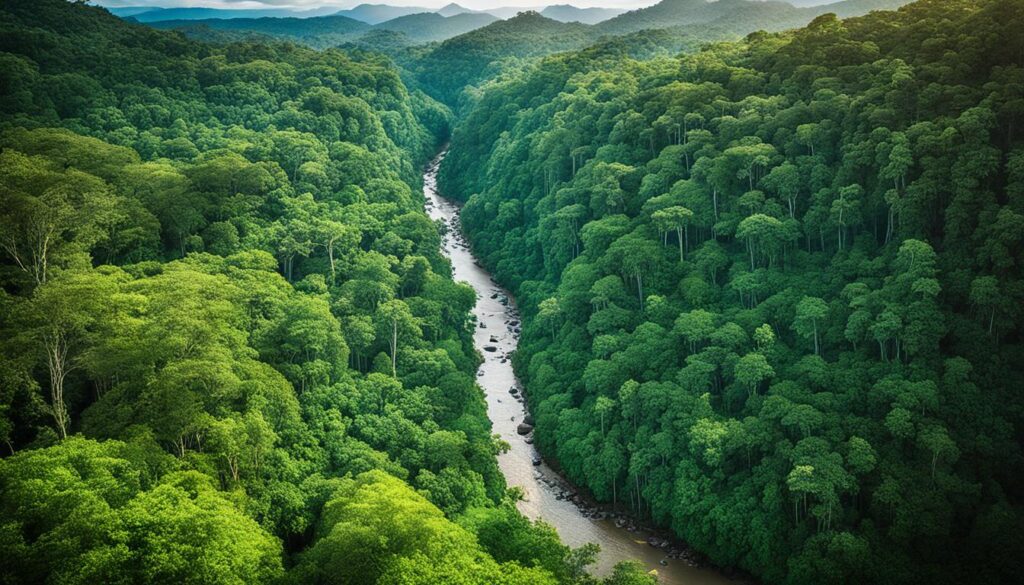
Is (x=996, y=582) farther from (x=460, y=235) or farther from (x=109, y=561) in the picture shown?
(x=460, y=235)

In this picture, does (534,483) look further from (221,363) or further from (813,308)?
(221,363)

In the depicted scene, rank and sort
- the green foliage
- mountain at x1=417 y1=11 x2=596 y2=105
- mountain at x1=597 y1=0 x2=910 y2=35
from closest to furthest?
the green foliage → mountain at x1=597 y1=0 x2=910 y2=35 → mountain at x1=417 y1=11 x2=596 y2=105

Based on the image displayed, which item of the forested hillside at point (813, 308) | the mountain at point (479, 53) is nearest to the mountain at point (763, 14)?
the mountain at point (479, 53)

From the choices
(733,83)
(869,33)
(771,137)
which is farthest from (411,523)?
(869,33)

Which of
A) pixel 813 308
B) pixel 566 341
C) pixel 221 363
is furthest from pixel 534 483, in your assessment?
pixel 221 363

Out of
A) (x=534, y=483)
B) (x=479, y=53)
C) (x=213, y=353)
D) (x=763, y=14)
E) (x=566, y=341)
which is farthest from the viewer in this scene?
(x=479, y=53)

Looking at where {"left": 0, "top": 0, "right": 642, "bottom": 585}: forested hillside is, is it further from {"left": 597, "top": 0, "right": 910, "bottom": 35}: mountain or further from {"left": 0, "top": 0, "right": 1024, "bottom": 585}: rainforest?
{"left": 597, "top": 0, "right": 910, "bottom": 35}: mountain

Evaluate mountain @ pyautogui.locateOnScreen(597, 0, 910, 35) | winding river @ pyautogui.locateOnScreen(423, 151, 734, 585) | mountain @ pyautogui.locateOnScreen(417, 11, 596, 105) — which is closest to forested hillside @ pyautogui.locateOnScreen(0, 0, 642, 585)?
winding river @ pyautogui.locateOnScreen(423, 151, 734, 585)
